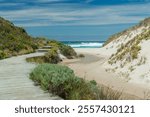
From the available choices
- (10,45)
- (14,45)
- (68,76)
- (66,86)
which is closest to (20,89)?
(68,76)

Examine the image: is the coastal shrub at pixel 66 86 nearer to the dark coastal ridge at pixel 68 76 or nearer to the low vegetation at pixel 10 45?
the dark coastal ridge at pixel 68 76

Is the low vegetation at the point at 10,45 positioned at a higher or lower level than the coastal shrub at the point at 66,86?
lower

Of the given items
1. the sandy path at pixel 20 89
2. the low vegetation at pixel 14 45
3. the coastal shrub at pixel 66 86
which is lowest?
the low vegetation at pixel 14 45

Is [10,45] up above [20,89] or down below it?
below

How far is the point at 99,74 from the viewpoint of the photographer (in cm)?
3200

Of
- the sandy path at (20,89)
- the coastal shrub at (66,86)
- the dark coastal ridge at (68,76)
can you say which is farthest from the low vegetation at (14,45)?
the coastal shrub at (66,86)

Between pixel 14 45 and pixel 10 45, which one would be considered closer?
pixel 10 45

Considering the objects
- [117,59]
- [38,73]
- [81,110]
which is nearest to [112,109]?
[81,110]

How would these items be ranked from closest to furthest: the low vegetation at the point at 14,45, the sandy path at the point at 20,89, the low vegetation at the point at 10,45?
the sandy path at the point at 20,89 < the low vegetation at the point at 14,45 < the low vegetation at the point at 10,45

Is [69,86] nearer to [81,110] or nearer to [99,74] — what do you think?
[81,110]

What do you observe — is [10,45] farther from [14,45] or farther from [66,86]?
[66,86]

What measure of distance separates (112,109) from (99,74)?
2220cm

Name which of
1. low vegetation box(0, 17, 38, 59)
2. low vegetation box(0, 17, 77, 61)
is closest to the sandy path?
low vegetation box(0, 17, 77, 61)

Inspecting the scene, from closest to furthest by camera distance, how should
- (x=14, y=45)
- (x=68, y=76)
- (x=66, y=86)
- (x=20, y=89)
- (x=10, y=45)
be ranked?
(x=66, y=86), (x=68, y=76), (x=20, y=89), (x=10, y=45), (x=14, y=45)
